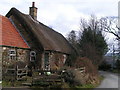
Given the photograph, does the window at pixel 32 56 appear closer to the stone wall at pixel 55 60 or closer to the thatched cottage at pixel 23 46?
the thatched cottage at pixel 23 46

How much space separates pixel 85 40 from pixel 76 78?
2525cm

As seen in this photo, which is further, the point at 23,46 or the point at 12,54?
the point at 23,46

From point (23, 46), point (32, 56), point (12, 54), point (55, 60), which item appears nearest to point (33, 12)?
point (55, 60)

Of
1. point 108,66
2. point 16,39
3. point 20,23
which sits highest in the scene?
point 20,23

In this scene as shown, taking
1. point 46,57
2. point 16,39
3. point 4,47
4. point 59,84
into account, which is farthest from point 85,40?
point 59,84

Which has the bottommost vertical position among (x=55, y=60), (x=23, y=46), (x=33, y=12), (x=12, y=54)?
(x=55, y=60)

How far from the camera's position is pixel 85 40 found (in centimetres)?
4119

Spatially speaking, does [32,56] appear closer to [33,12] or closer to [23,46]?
[23,46]

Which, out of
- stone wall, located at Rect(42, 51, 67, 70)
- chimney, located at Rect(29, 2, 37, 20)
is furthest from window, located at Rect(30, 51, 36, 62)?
chimney, located at Rect(29, 2, 37, 20)

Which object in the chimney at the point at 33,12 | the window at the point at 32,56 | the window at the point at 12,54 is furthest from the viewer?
the chimney at the point at 33,12

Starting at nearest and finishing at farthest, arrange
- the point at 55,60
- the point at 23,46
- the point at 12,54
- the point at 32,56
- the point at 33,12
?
the point at 12,54 → the point at 23,46 → the point at 32,56 → the point at 55,60 → the point at 33,12

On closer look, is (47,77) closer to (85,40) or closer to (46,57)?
(46,57)

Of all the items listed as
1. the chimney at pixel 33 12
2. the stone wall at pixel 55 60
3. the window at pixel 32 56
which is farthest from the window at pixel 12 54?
the chimney at pixel 33 12

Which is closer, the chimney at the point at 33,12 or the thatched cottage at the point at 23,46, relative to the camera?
the thatched cottage at the point at 23,46
